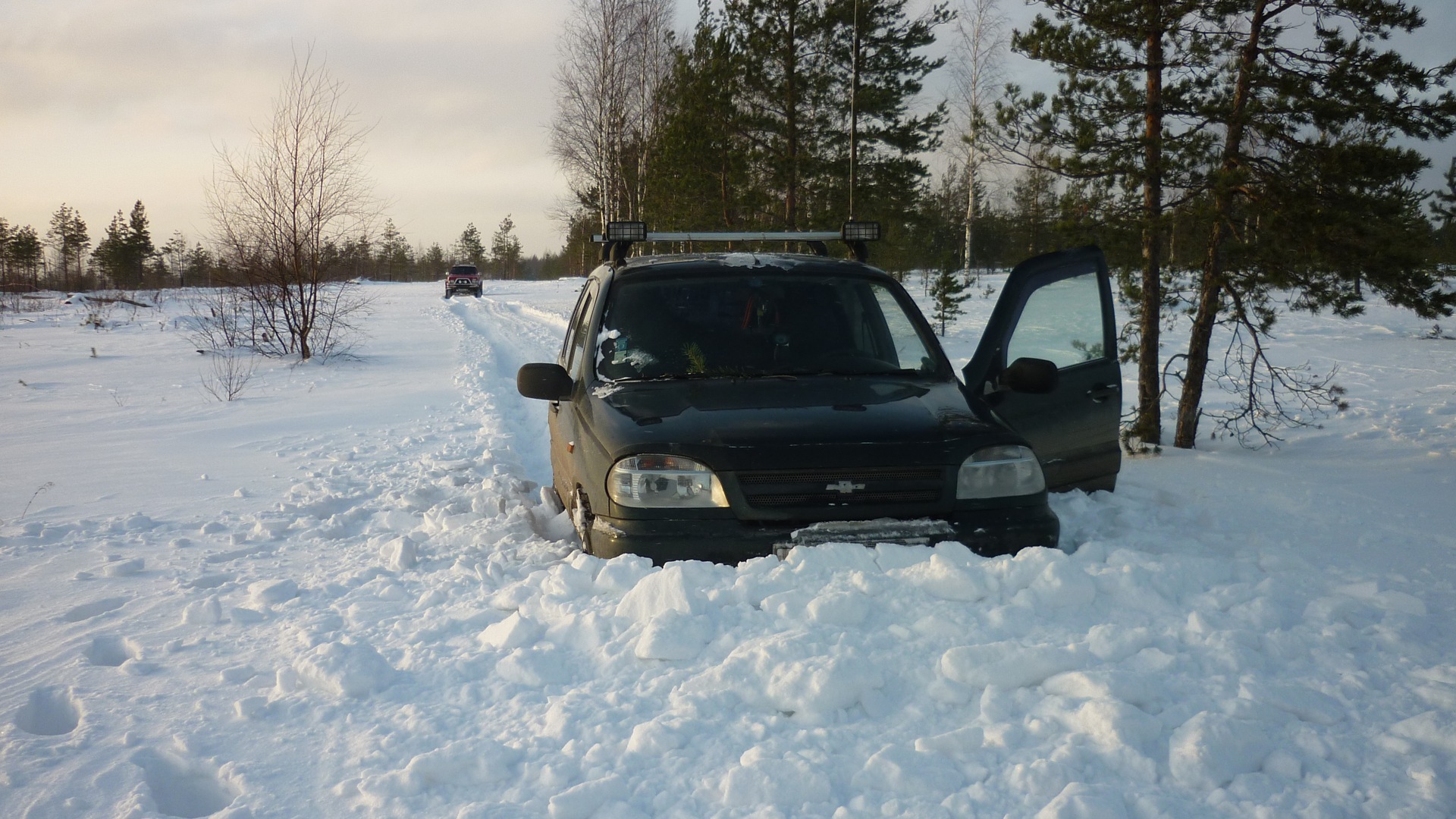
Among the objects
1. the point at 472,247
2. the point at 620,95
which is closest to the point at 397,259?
the point at 472,247

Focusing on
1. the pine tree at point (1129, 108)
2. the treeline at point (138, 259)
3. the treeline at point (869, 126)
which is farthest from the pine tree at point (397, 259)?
the pine tree at point (1129, 108)

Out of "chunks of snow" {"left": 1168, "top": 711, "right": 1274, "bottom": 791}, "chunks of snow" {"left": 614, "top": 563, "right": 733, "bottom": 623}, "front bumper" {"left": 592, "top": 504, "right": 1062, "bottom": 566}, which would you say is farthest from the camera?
"front bumper" {"left": 592, "top": 504, "right": 1062, "bottom": 566}

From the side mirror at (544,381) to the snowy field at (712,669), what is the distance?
729mm

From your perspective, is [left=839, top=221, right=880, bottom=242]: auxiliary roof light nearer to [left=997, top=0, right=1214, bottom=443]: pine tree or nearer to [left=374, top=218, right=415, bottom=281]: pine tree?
[left=997, top=0, right=1214, bottom=443]: pine tree

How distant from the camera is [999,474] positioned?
3.43 m

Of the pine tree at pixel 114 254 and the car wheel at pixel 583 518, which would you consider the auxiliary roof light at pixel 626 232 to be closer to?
the car wheel at pixel 583 518

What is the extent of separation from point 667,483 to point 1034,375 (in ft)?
6.12

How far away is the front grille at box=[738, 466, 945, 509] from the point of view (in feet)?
10.7

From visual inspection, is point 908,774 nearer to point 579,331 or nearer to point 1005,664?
point 1005,664

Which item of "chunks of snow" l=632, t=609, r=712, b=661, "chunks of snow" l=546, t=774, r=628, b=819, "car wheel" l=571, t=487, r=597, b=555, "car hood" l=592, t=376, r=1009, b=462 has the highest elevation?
"car hood" l=592, t=376, r=1009, b=462

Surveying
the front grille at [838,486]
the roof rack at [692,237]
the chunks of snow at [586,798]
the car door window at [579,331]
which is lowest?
the chunks of snow at [586,798]

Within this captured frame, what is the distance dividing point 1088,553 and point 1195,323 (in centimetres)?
481

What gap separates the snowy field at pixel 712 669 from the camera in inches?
87.7

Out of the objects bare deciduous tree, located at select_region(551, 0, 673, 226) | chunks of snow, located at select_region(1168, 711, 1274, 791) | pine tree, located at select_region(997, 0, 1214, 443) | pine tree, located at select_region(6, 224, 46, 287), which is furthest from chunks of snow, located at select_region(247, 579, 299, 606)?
pine tree, located at select_region(6, 224, 46, 287)
